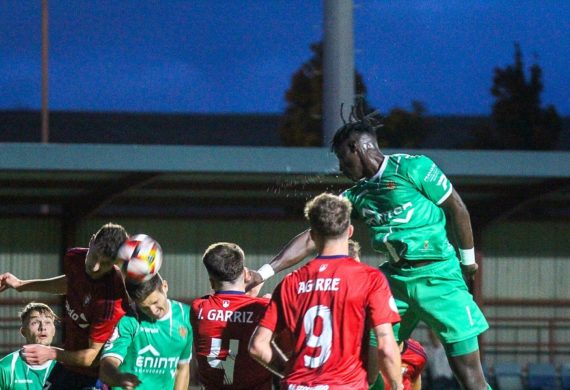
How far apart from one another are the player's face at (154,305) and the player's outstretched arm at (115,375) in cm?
33

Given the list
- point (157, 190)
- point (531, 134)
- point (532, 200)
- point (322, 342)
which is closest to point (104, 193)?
Answer: point (157, 190)

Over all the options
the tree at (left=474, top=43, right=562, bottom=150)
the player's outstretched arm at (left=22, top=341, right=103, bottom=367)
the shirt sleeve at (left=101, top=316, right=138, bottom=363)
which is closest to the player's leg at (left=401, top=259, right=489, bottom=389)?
the shirt sleeve at (left=101, top=316, right=138, bottom=363)

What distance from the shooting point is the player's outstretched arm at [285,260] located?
6945 mm

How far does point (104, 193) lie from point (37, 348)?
8633 millimetres

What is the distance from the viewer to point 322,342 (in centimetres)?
557

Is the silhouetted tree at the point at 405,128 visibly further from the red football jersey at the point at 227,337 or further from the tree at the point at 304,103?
the red football jersey at the point at 227,337

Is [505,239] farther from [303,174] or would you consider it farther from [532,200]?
[303,174]

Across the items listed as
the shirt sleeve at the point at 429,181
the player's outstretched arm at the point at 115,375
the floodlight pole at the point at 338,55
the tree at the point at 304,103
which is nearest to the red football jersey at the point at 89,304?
the player's outstretched arm at the point at 115,375

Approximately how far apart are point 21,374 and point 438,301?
10.4ft

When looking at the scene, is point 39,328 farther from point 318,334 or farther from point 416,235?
point 318,334

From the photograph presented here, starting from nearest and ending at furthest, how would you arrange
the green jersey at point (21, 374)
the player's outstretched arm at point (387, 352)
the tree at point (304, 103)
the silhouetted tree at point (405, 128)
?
1. the player's outstretched arm at point (387, 352)
2. the green jersey at point (21, 374)
3. the tree at point (304, 103)
4. the silhouetted tree at point (405, 128)

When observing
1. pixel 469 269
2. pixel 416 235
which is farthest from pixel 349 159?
pixel 469 269

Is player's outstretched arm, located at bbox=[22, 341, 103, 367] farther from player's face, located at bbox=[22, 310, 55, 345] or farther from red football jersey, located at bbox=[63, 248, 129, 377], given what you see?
player's face, located at bbox=[22, 310, 55, 345]

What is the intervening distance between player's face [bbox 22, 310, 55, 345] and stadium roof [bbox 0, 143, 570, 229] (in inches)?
220
